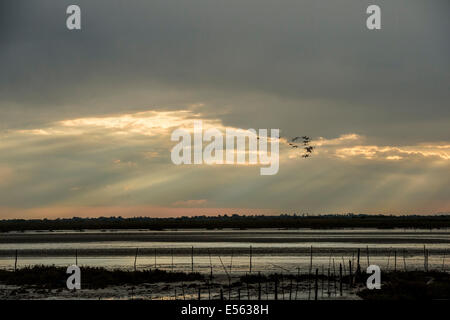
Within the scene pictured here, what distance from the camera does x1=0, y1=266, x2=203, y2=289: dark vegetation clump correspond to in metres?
40.2

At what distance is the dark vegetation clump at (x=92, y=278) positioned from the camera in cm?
4019

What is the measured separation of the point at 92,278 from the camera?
136 ft

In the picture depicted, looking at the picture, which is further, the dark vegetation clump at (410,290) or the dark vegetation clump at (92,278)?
the dark vegetation clump at (92,278)

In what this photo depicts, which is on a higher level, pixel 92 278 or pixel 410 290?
pixel 410 290

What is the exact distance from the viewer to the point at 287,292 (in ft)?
114

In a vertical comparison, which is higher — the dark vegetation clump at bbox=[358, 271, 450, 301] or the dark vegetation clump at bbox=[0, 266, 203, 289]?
the dark vegetation clump at bbox=[358, 271, 450, 301]

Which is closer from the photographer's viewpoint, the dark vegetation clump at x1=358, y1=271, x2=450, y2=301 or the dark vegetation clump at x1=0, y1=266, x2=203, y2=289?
the dark vegetation clump at x1=358, y1=271, x2=450, y2=301

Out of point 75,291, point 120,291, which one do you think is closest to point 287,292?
point 120,291

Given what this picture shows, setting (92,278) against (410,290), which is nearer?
(410,290)

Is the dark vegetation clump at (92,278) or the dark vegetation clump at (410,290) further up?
the dark vegetation clump at (410,290)
